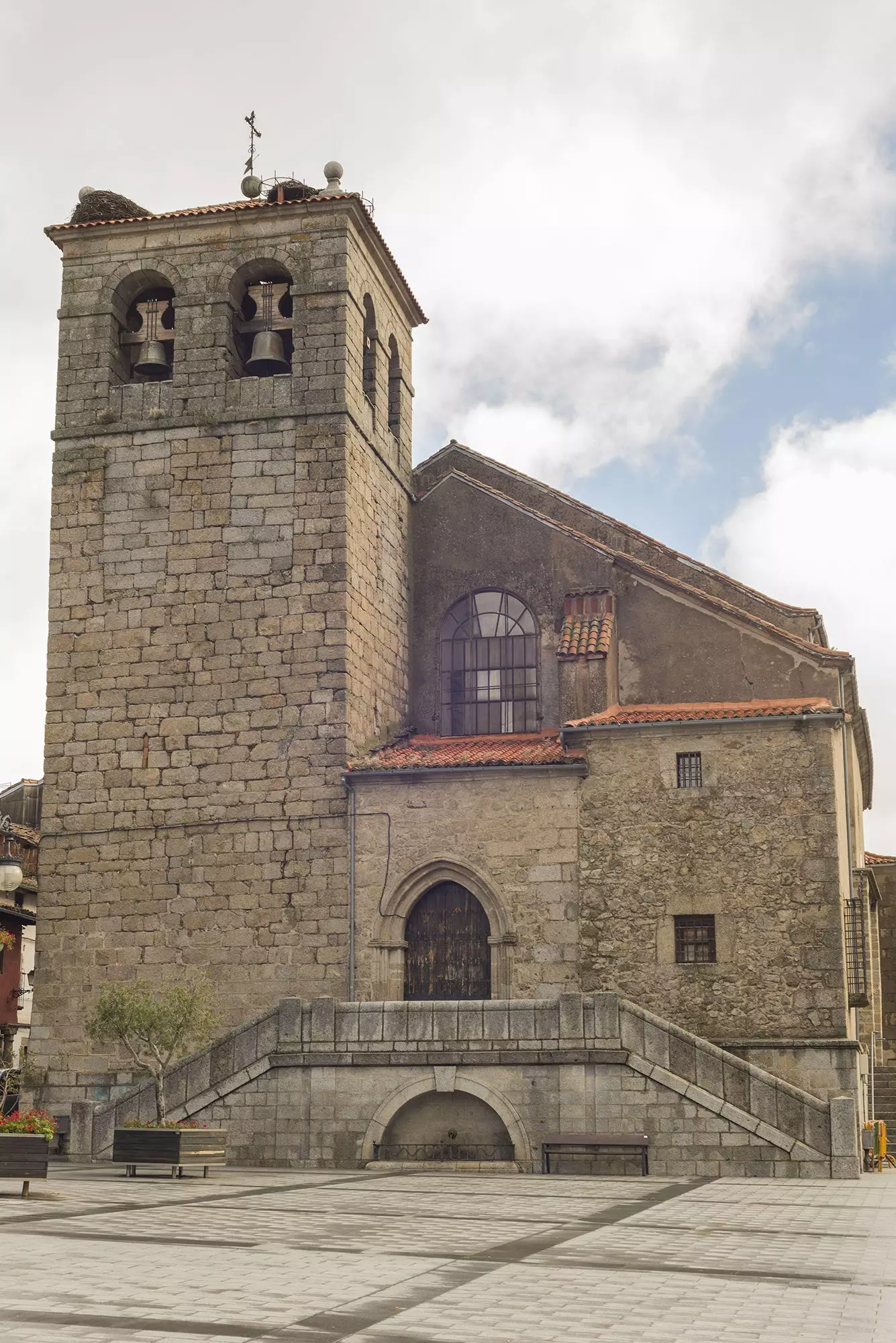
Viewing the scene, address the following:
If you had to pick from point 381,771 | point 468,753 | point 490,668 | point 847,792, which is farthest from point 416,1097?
point 847,792

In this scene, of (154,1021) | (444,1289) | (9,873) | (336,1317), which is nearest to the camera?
(336,1317)

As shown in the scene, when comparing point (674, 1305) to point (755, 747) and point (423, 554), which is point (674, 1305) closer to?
point (755, 747)

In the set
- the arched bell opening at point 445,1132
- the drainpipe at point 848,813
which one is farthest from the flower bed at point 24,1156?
the drainpipe at point 848,813

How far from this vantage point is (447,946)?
86.4ft

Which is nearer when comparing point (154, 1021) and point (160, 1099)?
point (160, 1099)

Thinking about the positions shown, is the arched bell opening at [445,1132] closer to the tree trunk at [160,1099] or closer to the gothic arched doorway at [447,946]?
the tree trunk at [160,1099]

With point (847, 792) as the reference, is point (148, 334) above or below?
above

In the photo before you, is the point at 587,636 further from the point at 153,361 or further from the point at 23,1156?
the point at 23,1156

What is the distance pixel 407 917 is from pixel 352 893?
1.01 m

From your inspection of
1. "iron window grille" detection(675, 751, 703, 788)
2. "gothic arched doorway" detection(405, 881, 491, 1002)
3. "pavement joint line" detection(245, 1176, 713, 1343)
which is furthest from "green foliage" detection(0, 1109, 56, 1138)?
"iron window grille" detection(675, 751, 703, 788)

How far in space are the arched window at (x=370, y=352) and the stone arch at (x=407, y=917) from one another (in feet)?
30.0

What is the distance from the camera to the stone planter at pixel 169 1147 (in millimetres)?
19609

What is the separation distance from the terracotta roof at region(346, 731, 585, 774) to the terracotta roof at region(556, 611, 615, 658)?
1558 mm

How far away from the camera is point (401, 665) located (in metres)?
30.1
